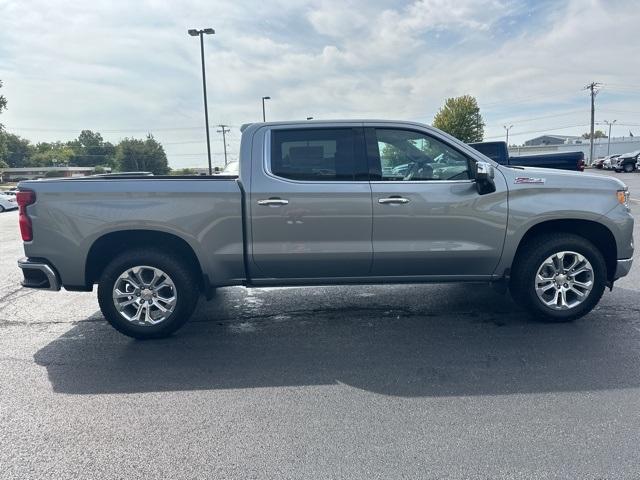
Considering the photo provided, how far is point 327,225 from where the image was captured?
13.5 feet

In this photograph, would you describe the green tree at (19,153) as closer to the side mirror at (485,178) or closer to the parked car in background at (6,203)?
the parked car in background at (6,203)

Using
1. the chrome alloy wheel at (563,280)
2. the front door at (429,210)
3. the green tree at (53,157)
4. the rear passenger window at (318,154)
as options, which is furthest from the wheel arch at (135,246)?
the green tree at (53,157)

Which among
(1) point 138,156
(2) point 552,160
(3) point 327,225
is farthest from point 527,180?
(1) point 138,156

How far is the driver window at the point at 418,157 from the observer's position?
14.0 feet

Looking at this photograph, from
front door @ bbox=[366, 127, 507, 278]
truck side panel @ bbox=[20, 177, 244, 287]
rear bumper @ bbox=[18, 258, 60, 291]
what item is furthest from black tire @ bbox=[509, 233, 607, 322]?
rear bumper @ bbox=[18, 258, 60, 291]

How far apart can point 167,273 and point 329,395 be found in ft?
6.35

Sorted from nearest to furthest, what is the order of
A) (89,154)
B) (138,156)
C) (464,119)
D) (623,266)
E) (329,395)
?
(329,395)
(623,266)
(464,119)
(138,156)
(89,154)

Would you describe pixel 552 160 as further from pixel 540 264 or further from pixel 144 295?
pixel 144 295

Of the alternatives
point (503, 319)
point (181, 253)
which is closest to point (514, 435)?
point (503, 319)

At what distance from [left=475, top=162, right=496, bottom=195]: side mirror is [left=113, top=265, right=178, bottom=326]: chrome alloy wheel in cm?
301

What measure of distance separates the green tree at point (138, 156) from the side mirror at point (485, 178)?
77.0 m

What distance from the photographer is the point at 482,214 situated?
166 inches

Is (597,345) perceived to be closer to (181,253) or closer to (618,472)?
(618,472)

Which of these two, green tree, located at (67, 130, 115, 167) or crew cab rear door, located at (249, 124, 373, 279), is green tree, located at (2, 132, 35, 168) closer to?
green tree, located at (67, 130, 115, 167)
